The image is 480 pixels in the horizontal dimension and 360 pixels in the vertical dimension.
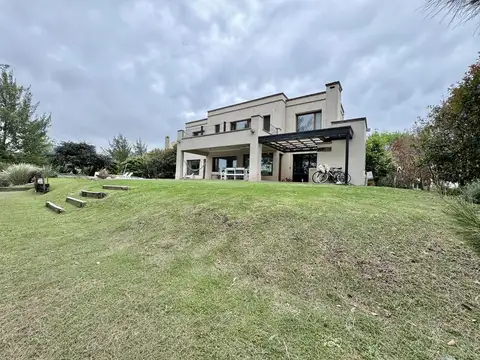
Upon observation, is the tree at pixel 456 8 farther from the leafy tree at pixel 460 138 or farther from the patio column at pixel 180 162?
the patio column at pixel 180 162

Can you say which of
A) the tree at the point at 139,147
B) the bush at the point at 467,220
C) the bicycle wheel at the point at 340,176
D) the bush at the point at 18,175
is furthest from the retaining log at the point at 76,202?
the tree at the point at 139,147

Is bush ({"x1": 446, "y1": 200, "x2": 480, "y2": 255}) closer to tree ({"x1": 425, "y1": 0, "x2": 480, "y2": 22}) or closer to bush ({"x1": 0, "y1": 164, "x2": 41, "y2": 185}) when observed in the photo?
tree ({"x1": 425, "y1": 0, "x2": 480, "y2": 22})

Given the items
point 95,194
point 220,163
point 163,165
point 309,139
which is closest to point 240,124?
point 220,163

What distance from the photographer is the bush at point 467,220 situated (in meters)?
1.11

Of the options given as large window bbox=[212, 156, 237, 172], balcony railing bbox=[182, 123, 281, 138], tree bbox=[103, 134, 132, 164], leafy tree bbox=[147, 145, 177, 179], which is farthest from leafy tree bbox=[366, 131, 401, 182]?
tree bbox=[103, 134, 132, 164]

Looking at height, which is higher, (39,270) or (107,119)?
(107,119)

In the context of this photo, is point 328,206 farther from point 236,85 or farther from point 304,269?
point 236,85

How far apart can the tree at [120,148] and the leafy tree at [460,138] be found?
106ft

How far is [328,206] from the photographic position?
14.3ft

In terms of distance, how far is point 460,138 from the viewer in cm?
941

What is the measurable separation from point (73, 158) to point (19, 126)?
7.90 metres

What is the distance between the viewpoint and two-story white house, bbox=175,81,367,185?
38.6 ft

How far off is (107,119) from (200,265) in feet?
118

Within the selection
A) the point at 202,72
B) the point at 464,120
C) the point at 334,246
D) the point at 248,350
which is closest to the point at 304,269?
the point at 334,246
